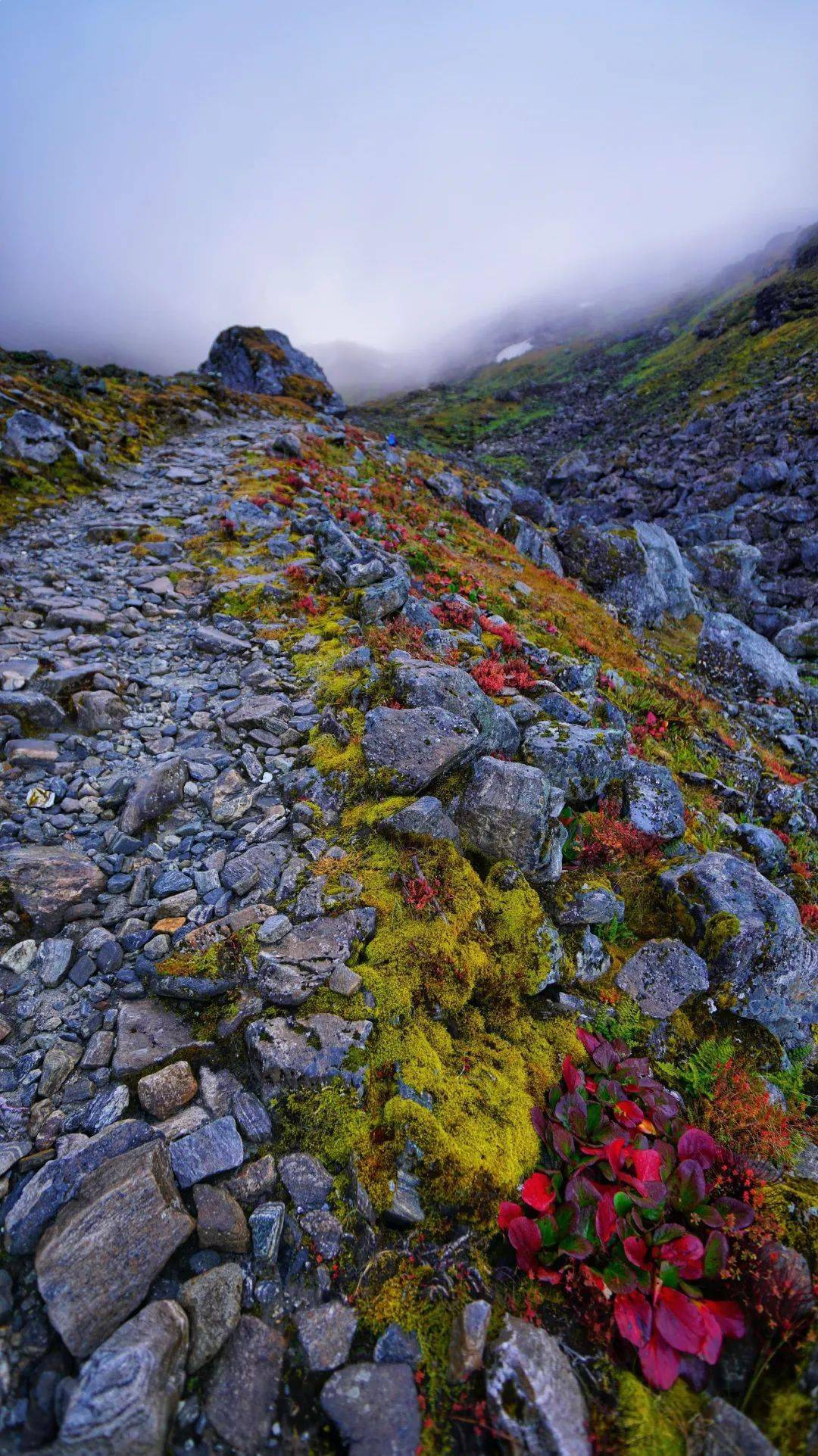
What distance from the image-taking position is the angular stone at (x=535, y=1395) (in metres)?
2.92

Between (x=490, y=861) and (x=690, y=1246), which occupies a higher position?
(x=490, y=861)

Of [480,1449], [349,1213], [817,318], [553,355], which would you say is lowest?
[480,1449]

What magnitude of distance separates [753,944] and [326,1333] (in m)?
5.28

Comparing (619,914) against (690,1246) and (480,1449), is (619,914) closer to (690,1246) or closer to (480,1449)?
(690,1246)

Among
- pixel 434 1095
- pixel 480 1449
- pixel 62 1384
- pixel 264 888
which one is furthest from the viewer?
pixel 264 888

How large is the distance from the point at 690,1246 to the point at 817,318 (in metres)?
79.9

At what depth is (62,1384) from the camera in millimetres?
2764

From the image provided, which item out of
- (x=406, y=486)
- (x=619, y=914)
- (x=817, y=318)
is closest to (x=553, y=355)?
(x=817, y=318)

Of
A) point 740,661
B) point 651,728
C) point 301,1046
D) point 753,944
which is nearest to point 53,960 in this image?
point 301,1046

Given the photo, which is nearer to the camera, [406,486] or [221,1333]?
[221,1333]

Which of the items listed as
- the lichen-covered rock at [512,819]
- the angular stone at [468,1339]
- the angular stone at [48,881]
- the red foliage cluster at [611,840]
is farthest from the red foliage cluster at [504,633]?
the angular stone at [468,1339]

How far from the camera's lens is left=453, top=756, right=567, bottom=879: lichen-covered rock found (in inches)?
245

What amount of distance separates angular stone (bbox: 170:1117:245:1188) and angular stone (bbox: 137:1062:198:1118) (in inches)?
10.3

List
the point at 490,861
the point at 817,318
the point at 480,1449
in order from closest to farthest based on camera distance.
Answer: the point at 480,1449 < the point at 490,861 < the point at 817,318
